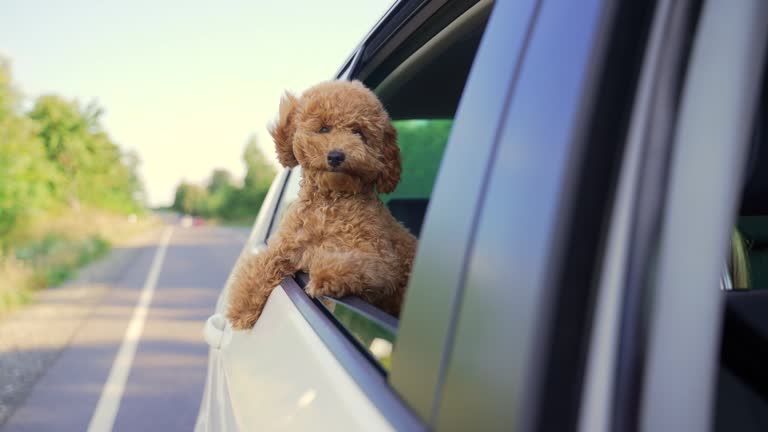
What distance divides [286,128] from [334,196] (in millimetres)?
292

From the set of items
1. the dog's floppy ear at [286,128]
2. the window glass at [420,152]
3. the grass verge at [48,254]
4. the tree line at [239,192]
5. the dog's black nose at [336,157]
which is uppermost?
the tree line at [239,192]

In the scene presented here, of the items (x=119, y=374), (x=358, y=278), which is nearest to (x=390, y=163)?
(x=358, y=278)

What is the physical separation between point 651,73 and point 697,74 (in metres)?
0.05

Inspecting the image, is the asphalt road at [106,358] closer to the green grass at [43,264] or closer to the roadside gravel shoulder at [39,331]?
the roadside gravel shoulder at [39,331]

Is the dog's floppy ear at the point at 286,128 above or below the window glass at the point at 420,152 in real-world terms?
below

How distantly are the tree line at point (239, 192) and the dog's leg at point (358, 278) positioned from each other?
47047 millimetres

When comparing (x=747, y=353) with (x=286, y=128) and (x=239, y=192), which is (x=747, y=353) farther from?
(x=239, y=192)

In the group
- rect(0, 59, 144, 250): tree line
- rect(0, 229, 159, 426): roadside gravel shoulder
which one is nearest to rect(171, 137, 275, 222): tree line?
rect(0, 59, 144, 250): tree line

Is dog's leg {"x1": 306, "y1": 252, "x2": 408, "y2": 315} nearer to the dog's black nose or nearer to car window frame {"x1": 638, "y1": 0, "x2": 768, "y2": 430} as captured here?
the dog's black nose

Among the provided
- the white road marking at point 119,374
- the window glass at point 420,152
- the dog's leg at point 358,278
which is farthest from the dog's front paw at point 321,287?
the white road marking at point 119,374

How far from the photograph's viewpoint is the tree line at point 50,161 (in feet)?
62.5

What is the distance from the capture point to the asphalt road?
5.01 metres

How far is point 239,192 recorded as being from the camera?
80.2 metres

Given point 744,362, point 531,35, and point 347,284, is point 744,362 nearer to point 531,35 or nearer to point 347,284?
point 531,35
